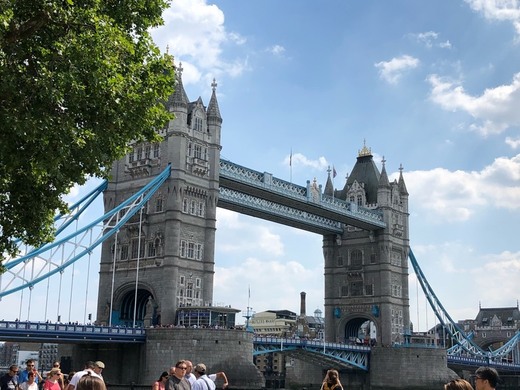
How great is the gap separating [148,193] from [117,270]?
724 centimetres

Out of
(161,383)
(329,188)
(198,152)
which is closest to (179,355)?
(198,152)

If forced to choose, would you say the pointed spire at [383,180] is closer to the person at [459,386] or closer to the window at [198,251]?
the window at [198,251]

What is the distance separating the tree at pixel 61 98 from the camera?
620 inches

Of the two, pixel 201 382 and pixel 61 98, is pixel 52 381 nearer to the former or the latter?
pixel 201 382

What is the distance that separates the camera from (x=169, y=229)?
53.6 m

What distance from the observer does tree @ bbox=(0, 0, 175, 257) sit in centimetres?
1575

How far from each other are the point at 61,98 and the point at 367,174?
70.5 meters

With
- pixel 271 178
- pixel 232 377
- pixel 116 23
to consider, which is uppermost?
pixel 271 178

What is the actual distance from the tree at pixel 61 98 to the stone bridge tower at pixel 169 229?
116 ft

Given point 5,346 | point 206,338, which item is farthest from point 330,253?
point 5,346

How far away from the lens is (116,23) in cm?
1814

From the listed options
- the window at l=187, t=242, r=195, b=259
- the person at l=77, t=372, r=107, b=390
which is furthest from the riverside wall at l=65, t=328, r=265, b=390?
the person at l=77, t=372, r=107, b=390

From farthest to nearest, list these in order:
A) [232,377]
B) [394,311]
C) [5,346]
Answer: [5,346], [394,311], [232,377]

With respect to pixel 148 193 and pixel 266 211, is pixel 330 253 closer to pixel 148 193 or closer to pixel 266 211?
pixel 266 211
